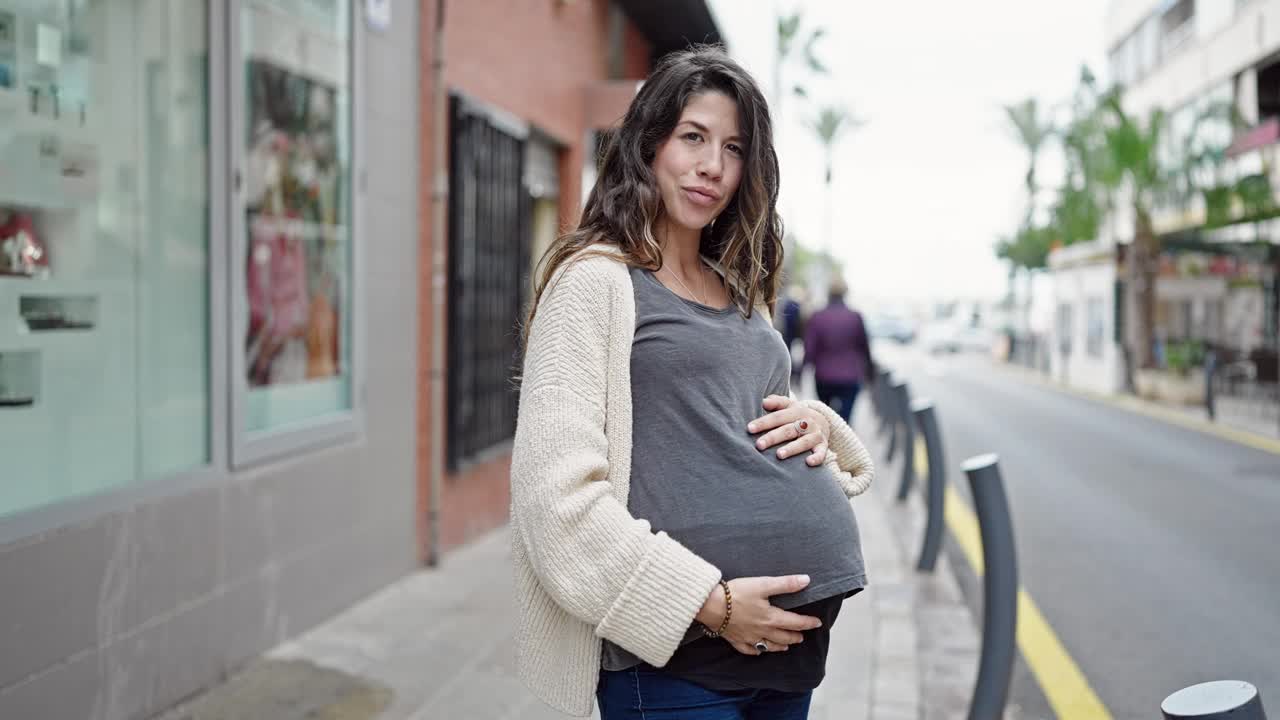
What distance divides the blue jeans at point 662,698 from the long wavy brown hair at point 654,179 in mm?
570

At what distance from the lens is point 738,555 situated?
1814 millimetres

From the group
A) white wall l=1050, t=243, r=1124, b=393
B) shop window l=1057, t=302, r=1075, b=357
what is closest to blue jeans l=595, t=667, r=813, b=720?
white wall l=1050, t=243, r=1124, b=393

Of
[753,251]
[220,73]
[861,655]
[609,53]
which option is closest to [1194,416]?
[609,53]

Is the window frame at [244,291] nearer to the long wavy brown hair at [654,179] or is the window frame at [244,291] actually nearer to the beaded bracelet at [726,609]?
the long wavy brown hair at [654,179]

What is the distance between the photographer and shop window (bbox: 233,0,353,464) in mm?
5039

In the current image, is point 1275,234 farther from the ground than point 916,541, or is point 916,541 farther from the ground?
point 1275,234

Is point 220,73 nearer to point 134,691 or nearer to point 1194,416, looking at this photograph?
point 134,691

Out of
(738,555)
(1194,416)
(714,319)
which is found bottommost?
(1194,416)

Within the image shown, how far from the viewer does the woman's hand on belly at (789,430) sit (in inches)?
74.0

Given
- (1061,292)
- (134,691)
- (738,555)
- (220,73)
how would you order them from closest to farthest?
1. (738,555)
2. (134,691)
3. (220,73)
4. (1061,292)

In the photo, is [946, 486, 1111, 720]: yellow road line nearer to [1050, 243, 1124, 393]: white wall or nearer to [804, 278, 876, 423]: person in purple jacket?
[804, 278, 876, 423]: person in purple jacket

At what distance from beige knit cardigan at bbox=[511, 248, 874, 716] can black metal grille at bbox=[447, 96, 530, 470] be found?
210 inches

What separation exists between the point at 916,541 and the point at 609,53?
5816mm

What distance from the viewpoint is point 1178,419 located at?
63.9 feet
